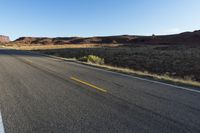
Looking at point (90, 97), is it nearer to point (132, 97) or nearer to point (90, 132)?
point (132, 97)

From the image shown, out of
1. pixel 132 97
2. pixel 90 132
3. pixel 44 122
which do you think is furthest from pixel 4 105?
pixel 132 97

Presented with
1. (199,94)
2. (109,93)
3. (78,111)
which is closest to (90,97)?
(109,93)

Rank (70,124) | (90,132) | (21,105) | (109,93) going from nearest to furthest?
(90,132), (70,124), (21,105), (109,93)

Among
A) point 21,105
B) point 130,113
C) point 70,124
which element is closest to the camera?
point 70,124

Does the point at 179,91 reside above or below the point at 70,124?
below

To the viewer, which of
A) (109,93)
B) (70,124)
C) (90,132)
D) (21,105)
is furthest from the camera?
(109,93)

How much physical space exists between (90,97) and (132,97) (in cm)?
118

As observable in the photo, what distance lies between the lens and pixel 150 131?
4215 mm

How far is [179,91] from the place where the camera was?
7.96 m

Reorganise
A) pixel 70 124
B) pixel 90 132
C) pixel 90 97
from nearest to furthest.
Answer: pixel 90 132, pixel 70 124, pixel 90 97

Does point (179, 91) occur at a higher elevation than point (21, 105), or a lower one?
lower

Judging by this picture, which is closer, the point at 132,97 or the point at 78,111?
the point at 78,111

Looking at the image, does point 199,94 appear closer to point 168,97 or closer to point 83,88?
point 168,97

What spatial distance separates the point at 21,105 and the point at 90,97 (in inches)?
73.2
